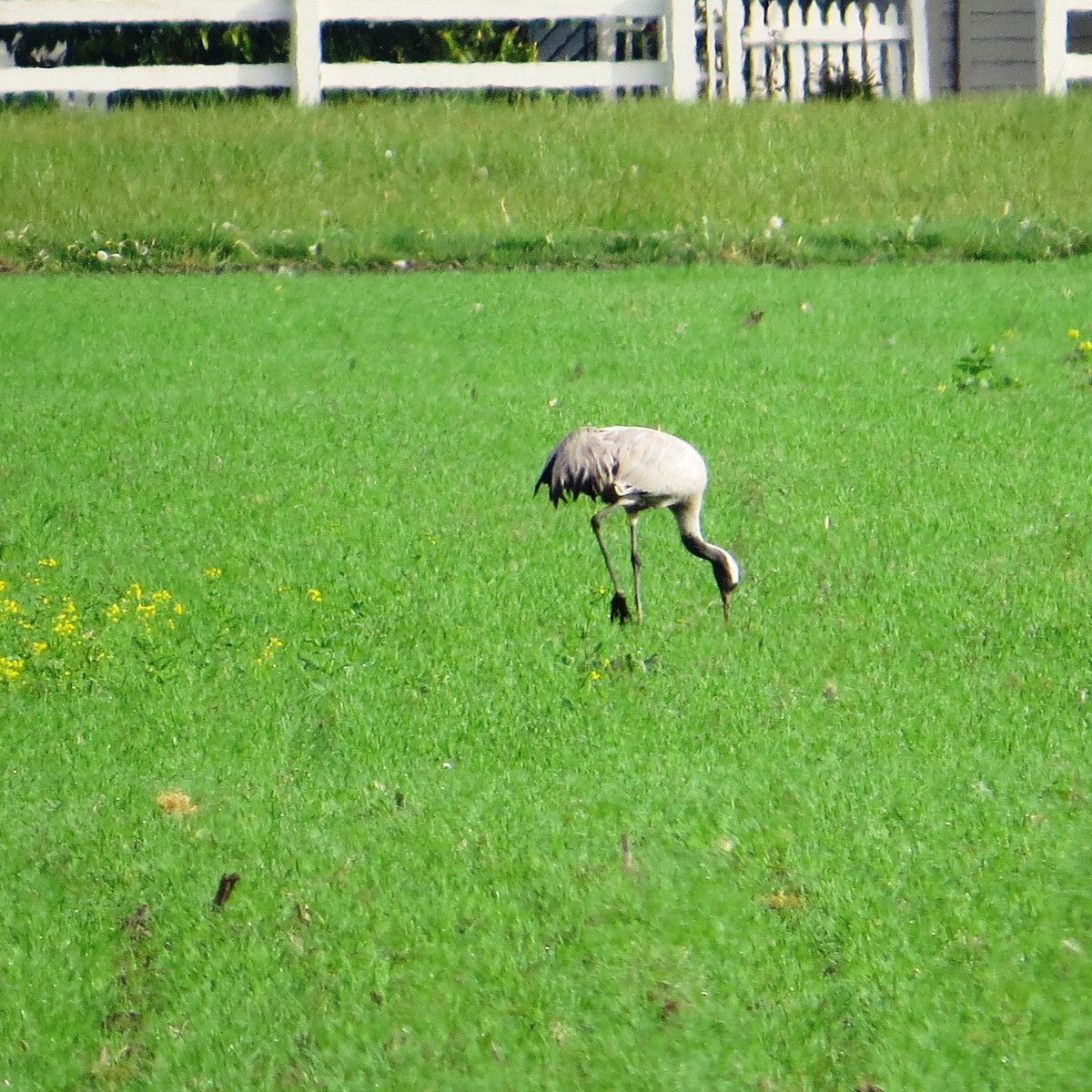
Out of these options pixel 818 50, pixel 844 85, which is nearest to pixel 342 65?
pixel 844 85

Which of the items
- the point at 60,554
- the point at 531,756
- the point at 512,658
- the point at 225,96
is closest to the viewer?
the point at 531,756

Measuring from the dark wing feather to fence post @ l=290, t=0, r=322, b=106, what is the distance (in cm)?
974

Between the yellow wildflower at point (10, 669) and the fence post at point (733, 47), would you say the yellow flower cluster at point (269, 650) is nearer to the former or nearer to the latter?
the yellow wildflower at point (10, 669)

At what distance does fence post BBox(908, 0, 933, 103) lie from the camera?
1947 cm

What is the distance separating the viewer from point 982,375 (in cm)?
948

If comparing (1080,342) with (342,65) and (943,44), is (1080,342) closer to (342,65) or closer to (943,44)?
(342,65)

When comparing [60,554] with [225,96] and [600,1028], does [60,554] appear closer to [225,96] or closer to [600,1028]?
→ [600,1028]

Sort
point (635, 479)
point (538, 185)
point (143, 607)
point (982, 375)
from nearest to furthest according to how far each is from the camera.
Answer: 1. point (635, 479)
2. point (143, 607)
3. point (982, 375)
4. point (538, 185)

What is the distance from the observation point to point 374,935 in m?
4.40

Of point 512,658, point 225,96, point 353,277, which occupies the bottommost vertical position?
point 512,658

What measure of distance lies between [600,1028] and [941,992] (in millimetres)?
801

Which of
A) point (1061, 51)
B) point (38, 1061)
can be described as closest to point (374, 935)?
point (38, 1061)

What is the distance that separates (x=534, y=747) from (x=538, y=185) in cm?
936

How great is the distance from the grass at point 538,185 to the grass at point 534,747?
3.71 metres
